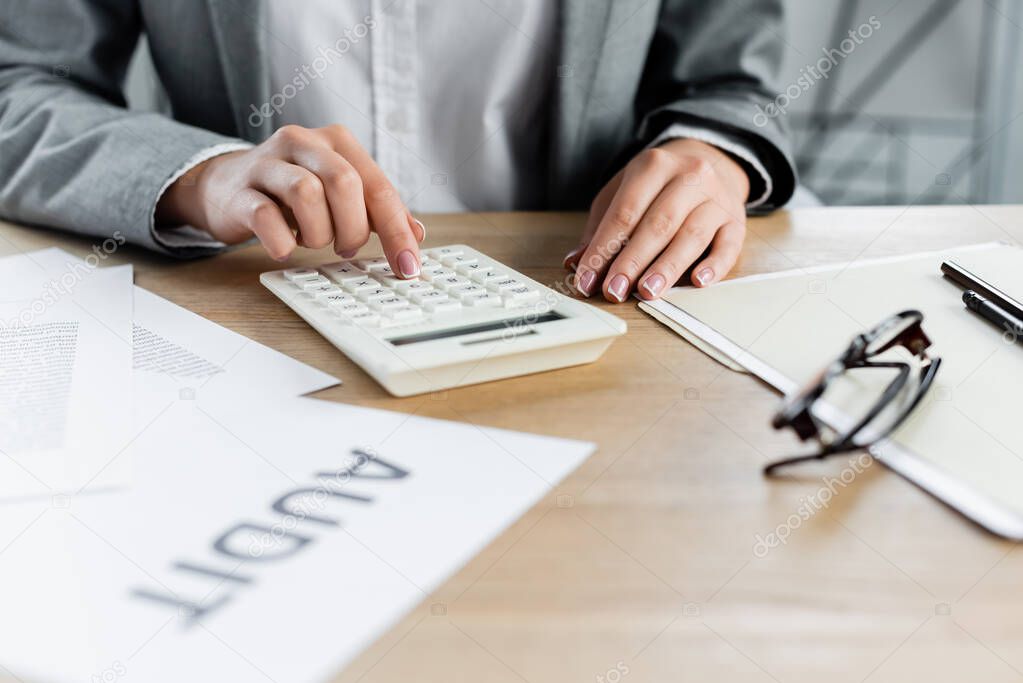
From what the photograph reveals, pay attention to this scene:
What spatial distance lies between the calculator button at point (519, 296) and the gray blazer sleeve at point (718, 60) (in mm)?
362

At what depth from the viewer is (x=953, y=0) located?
1999 mm

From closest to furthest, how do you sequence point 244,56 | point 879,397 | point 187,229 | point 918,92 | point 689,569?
1. point 689,569
2. point 879,397
3. point 187,229
4. point 244,56
5. point 918,92

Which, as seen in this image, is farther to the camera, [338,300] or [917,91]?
[917,91]

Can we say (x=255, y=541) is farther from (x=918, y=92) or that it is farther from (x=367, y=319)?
(x=918, y=92)

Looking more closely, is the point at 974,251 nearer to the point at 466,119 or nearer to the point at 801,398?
the point at 801,398

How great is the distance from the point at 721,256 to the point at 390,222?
0.24 m

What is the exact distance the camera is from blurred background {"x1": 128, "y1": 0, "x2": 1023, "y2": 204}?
2.00m

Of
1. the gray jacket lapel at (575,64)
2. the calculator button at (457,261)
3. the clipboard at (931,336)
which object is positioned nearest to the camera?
the clipboard at (931,336)

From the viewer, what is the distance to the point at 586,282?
588 millimetres

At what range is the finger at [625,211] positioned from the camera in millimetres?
596

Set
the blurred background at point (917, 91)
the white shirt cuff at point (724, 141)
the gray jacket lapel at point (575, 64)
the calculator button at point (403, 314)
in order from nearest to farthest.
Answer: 1. the calculator button at point (403, 314)
2. the white shirt cuff at point (724, 141)
3. the gray jacket lapel at point (575, 64)
4. the blurred background at point (917, 91)

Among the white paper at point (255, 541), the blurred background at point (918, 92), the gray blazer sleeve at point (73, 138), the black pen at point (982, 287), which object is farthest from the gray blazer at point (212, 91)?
the blurred background at point (918, 92)

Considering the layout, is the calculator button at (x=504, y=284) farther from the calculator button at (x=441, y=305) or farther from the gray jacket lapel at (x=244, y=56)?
the gray jacket lapel at (x=244, y=56)

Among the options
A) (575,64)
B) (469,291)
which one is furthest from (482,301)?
(575,64)
